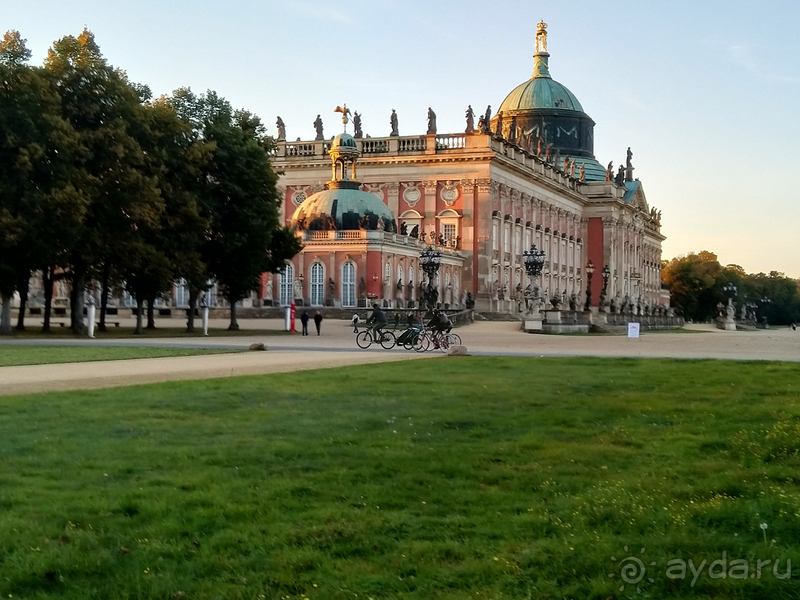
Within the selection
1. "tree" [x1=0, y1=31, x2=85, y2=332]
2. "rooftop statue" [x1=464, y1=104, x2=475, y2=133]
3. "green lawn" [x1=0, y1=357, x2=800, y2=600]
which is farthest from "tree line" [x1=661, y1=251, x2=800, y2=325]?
"green lawn" [x1=0, y1=357, x2=800, y2=600]

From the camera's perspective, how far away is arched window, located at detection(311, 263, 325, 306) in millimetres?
66250

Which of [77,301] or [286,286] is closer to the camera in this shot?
[77,301]

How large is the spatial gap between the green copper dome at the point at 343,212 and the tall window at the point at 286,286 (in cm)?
340

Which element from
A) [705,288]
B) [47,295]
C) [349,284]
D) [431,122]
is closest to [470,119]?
[431,122]

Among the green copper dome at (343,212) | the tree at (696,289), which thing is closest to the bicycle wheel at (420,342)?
the green copper dome at (343,212)

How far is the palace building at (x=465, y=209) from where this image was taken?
66688 millimetres

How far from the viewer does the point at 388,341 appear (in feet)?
113

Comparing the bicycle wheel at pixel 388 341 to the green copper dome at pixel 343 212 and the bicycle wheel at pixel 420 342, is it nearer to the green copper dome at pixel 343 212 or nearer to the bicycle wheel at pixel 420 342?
the bicycle wheel at pixel 420 342

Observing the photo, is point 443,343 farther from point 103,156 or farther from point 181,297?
point 181,297

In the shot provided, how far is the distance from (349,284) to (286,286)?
5.33 metres

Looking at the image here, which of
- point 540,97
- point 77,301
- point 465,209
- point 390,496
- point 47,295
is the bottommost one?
point 390,496

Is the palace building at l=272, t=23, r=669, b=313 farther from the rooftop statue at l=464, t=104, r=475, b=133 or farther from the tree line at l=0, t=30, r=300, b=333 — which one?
the tree line at l=0, t=30, r=300, b=333

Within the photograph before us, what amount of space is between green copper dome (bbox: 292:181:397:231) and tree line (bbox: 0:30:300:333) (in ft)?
60.3

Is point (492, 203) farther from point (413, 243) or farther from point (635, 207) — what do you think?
point (635, 207)
